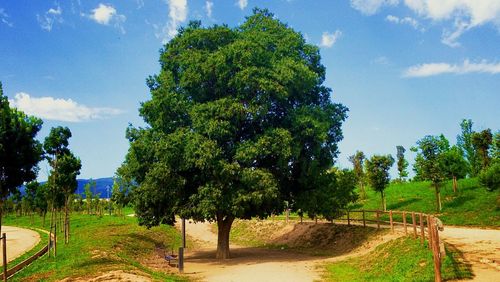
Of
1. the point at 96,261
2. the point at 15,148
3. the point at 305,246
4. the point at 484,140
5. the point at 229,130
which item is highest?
the point at 484,140

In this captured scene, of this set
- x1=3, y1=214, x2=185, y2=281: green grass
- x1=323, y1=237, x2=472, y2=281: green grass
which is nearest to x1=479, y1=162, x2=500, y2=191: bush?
x1=323, y1=237, x2=472, y2=281: green grass

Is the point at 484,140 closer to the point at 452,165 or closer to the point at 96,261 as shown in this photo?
the point at 452,165

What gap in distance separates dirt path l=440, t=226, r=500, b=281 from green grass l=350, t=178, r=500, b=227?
326 inches

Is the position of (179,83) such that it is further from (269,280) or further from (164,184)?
(269,280)

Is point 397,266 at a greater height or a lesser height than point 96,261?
lesser

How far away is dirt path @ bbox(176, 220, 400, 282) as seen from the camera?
70.8 ft

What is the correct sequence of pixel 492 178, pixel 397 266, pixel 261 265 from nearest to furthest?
1. pixel 397 266
2. pixel 261 265
3. pixel 492 178

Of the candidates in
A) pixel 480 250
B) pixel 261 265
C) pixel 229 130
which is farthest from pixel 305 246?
pixel 480 250

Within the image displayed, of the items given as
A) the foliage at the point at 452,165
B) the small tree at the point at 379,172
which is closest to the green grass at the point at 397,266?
the small tree at the point at 379,172

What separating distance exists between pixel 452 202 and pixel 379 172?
738cm

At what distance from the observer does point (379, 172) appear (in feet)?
145

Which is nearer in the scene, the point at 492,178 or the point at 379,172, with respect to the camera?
the point at 492,178

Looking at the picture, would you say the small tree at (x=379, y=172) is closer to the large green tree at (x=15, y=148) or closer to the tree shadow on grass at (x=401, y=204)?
the tree shadow on grass at (x=401, y=204)

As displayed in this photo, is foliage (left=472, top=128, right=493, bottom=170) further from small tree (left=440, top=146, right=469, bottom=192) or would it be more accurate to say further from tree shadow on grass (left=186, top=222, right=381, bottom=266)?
tree shadow on grass (left=186, top=222, right=381, bottom=266)
